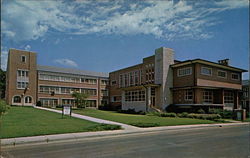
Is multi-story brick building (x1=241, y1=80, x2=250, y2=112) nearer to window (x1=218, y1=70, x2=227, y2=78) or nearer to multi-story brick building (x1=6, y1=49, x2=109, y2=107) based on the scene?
window (x1=218, y1=70, x2=227, y2=78)

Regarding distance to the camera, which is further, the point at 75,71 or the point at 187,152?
the point at 75,71

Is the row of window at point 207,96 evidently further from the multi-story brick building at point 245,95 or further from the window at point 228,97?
the multi-story brick building at point 245,95

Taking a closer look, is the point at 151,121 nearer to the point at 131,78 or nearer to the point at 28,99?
the point at 131,78

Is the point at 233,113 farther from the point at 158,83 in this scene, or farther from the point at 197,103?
the point at 158,83

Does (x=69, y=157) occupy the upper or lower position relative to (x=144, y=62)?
lower

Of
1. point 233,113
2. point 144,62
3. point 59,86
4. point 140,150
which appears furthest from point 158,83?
point 140,150

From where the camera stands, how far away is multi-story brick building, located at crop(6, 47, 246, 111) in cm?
3516

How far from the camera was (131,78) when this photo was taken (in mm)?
48844

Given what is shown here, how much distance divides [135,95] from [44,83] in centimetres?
2209

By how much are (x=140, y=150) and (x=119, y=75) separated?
148 feet

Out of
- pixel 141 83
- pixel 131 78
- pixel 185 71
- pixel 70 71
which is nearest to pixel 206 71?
pixel 185 71

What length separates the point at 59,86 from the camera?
5325cm

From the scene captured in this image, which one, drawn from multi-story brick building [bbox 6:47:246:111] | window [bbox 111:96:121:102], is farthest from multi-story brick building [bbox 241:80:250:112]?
window [bbox 111:96:121:102]

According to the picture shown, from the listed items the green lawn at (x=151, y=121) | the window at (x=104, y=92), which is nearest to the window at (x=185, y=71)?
the green lawn at (x=151, y=121)
